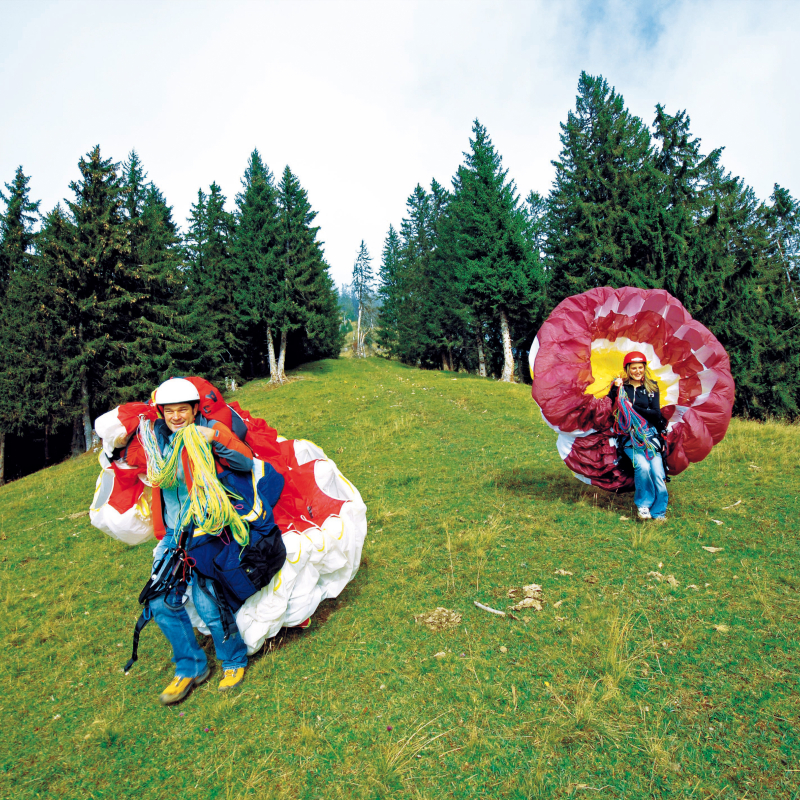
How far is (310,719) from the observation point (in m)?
3.32

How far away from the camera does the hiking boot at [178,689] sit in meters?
3.59

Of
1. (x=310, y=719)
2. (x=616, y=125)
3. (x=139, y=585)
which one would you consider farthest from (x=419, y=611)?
(x=616, y=125)

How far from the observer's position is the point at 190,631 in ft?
12.1

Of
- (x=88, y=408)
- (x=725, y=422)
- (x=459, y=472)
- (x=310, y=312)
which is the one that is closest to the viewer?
(x=725, y=422)

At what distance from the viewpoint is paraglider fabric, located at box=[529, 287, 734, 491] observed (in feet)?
19.7

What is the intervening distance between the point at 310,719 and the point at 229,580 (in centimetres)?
111

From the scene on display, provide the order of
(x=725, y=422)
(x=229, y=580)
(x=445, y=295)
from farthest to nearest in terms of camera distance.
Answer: (x=445, y=295)
(x=725, y=422)
(x=229, y=580)

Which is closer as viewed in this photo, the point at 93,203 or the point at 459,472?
the point at 459,472

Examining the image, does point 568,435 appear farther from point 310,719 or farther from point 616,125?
point 616,125

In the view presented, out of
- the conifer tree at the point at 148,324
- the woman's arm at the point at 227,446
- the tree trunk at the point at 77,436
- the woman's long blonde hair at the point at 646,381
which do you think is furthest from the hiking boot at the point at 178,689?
the tree trunk at the point at 77,436

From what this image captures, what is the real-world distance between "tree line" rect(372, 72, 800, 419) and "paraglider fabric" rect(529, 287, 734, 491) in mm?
19289

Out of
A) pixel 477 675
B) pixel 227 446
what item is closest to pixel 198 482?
pixel 227 446

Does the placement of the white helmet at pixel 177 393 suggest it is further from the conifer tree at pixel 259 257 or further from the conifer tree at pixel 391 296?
the conifer tree at pixel 391 296

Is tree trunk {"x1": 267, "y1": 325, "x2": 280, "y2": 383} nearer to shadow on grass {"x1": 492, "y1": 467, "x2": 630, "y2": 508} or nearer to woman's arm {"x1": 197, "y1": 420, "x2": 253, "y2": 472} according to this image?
shadow on grass {"x1": 492, "y1": 467, "x2": 630, "y2": 508}
